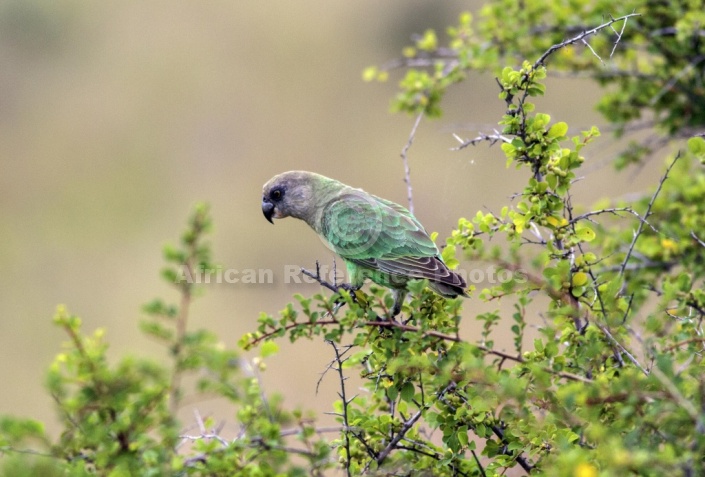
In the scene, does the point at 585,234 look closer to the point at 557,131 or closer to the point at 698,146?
the point at 557,131

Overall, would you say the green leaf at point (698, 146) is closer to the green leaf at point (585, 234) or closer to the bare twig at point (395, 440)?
the green leaf at point (585, 234)

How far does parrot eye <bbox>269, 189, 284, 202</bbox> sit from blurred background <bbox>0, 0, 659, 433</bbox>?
839 cm

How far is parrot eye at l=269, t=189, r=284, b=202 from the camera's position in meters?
5.94

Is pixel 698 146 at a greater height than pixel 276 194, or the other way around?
pixel 276 194

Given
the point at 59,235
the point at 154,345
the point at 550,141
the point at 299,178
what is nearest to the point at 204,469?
the point at 550,141

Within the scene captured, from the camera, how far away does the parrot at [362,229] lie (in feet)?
16.1

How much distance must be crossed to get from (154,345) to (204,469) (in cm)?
1248

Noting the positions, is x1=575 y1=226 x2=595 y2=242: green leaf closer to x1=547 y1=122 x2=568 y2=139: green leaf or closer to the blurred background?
x1=547 y1=122 x2=568 y2=139: green leaf

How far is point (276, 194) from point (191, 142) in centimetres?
1383

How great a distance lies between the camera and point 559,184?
3410mm

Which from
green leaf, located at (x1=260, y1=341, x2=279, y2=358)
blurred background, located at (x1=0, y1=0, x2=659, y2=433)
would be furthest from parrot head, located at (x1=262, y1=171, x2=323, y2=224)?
blurred background, located at (x1=0, y1=0, x2=659, y2=433)

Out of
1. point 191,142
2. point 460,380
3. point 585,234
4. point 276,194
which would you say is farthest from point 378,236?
point 191,142

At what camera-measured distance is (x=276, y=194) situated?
19.5 feet

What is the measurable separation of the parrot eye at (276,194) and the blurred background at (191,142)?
839 centimetres
